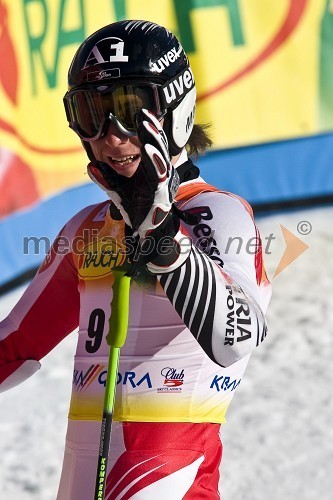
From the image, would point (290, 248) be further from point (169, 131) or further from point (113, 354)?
point (113, 354)

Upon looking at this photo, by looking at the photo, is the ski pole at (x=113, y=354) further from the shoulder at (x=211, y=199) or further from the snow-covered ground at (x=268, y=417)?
the snow-covered ground at (x=268, y=417)

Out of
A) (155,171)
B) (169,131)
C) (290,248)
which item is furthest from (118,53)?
(290,248)

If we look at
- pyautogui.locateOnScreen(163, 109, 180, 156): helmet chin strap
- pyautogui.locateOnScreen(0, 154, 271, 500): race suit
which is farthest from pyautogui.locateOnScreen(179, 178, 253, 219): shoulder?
pyautogui.locateOnScreen(163, 109, 180, 156): helmet chin strap

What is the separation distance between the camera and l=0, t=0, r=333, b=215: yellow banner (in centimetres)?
647

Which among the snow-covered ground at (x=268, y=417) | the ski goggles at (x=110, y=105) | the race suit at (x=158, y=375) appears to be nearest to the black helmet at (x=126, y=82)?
the ski goggles at (x=110, y=105)

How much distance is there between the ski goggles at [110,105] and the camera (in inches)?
104

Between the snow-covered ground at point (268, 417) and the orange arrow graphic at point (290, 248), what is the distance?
0.18 m

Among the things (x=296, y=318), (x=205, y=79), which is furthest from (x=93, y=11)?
(x=296, y=318)

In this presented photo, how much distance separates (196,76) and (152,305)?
4778 millimetres

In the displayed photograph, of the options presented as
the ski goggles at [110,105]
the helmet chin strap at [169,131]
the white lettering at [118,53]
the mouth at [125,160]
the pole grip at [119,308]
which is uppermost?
the white lettering at [118,53]

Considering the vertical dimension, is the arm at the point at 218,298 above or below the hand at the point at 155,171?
below

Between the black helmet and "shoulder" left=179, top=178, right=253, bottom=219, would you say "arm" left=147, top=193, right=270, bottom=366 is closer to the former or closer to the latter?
"shoulder" left=179, top=178, right=253, bottom=219

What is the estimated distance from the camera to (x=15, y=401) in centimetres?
564

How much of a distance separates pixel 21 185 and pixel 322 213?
8.07ft
